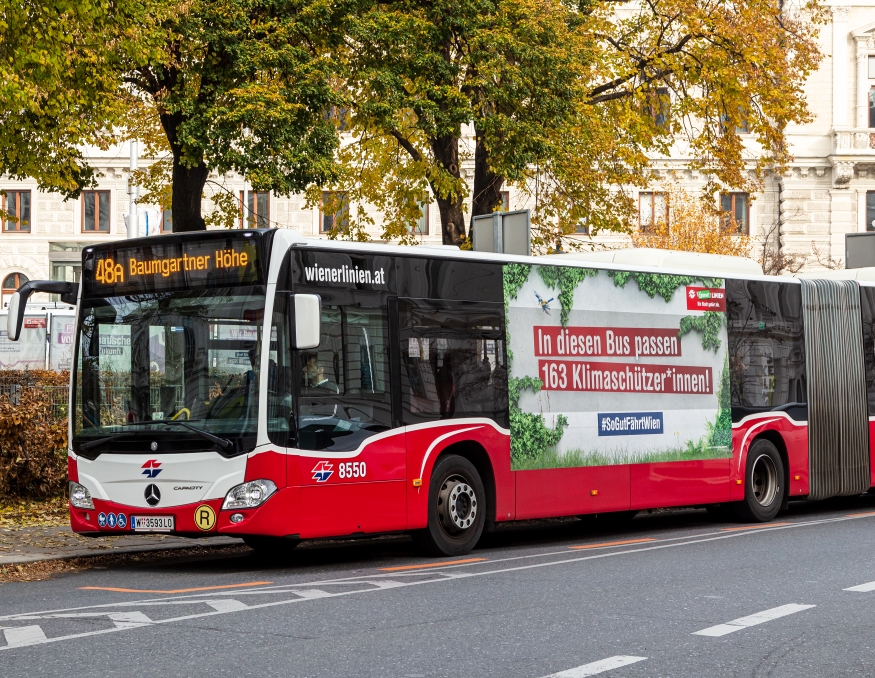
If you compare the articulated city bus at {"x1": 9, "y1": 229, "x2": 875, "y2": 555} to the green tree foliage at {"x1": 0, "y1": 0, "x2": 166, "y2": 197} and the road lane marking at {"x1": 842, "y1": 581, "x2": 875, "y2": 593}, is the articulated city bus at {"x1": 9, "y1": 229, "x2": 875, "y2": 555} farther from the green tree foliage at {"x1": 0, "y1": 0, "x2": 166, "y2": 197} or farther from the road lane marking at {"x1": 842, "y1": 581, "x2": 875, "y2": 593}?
the green tree foliage at {"x1": 0, "y1": 0, "x2": 166, "y2": 197}

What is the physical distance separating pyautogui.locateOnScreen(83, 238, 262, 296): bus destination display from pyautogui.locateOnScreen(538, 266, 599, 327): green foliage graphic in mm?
3711

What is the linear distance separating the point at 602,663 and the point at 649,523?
10053 mm

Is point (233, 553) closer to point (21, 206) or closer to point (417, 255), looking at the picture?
point (417, 255)

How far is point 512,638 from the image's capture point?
765 centimetres

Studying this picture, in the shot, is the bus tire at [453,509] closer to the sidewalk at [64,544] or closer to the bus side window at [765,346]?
the sidewalk at [64,544]

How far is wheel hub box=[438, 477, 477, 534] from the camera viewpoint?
12.3 m

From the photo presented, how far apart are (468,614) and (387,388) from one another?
3.54 m

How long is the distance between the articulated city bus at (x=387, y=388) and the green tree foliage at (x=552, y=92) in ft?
17.5

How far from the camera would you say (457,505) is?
12.4m

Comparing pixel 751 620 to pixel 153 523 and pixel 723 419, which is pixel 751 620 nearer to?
pixel 153 523

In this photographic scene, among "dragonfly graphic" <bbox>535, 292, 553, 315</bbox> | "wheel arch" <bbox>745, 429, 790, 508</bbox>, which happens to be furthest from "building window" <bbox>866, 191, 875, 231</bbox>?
"dragonfly graphic" <bbox>535, 292, 553, 315</bbox>

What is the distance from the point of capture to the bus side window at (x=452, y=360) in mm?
12023

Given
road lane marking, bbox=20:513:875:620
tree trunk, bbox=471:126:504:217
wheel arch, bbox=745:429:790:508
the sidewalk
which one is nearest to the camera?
road lane marking, bbox=20:513:875:620

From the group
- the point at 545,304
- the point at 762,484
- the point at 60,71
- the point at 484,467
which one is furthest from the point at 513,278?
the point at 60,71
